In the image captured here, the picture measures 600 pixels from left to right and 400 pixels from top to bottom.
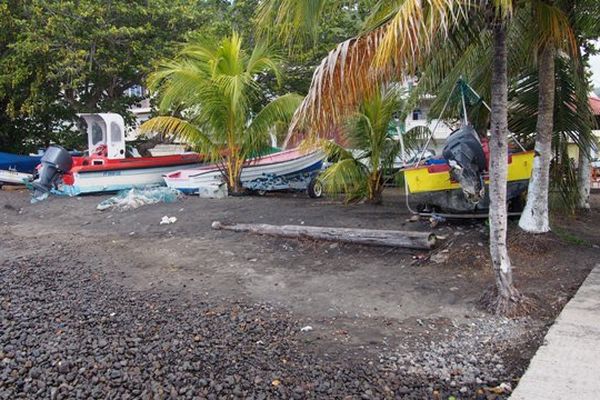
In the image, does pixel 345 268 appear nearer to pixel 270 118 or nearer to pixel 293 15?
pixel 293 15

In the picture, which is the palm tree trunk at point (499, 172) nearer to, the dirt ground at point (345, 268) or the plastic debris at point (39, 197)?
the dirt ground at point (345, 268)

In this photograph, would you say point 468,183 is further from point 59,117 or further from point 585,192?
point 59,117

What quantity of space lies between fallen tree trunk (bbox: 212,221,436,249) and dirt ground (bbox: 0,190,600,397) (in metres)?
0.12

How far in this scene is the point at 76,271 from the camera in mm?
6961

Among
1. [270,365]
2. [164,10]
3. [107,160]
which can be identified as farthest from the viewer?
[164,10]

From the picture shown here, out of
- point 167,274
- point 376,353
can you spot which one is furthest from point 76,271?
point 376,353

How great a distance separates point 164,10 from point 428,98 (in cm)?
841

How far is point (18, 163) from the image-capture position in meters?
15.5

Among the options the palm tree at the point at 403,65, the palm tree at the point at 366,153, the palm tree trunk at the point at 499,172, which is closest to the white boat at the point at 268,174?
the palm tree at the point at 366,153

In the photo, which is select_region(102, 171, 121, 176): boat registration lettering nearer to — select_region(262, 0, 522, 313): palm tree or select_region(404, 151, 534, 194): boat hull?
select_region(404, 151, 534, 194): boat hull

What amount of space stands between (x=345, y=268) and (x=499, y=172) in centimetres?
247

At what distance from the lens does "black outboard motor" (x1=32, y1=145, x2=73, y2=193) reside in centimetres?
1305

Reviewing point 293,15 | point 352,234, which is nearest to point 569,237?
point 352,234

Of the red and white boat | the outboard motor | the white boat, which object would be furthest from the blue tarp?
the outboard motor
